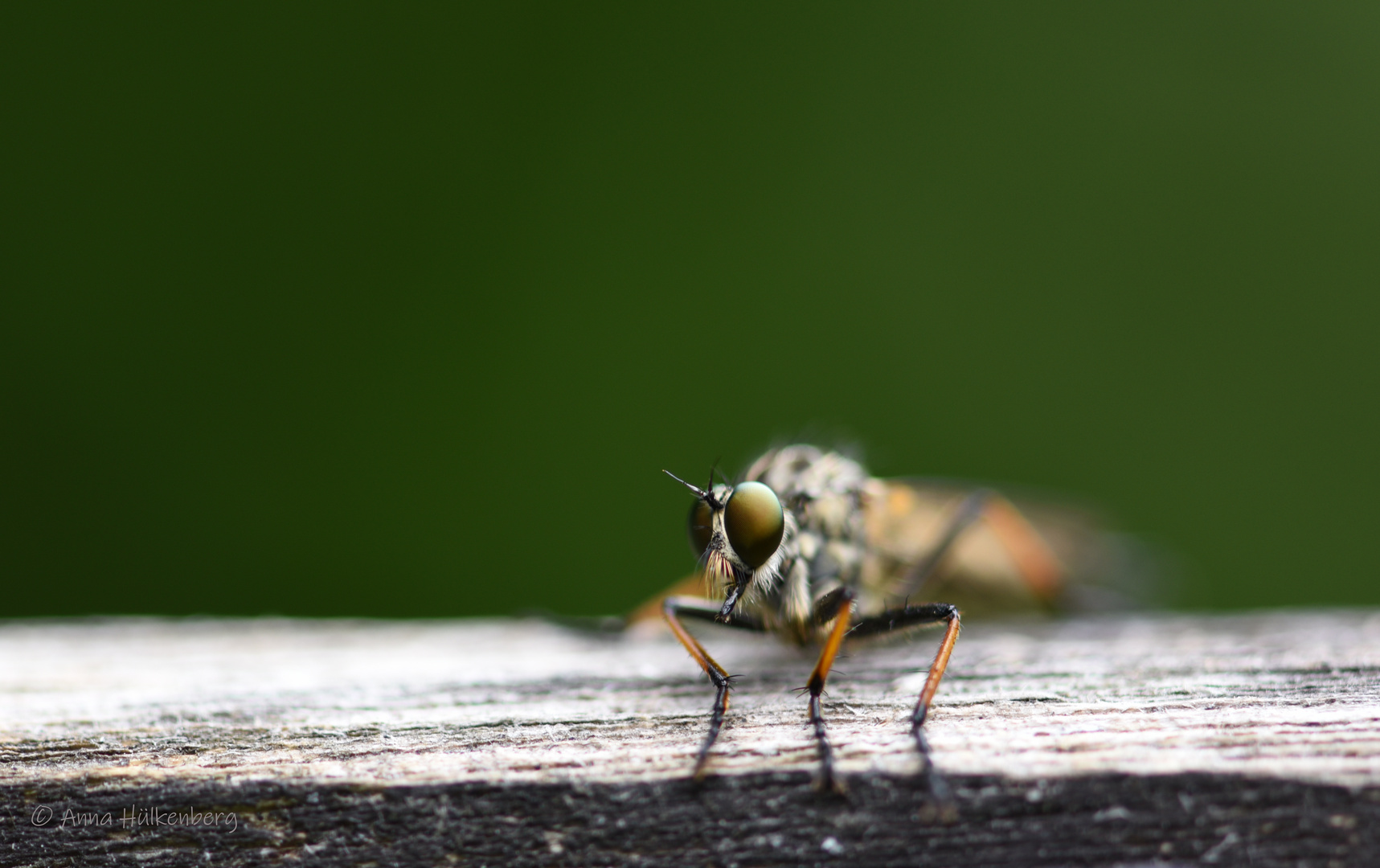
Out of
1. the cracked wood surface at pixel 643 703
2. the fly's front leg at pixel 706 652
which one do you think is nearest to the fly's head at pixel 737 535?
the fly's front leg at pixel 706 652

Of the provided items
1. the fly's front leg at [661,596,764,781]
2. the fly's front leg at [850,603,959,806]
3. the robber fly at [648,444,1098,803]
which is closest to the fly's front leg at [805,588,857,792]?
the robber fly at [648,444,1098,803]

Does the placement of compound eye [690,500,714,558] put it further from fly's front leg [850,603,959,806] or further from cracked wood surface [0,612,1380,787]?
fly's front leg [850,603,959,806]

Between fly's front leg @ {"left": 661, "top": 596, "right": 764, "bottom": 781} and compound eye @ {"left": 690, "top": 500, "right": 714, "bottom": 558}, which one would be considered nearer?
fly's front leg @ {"left": 661, "top": 596, "right": 764, "bottom": 781}

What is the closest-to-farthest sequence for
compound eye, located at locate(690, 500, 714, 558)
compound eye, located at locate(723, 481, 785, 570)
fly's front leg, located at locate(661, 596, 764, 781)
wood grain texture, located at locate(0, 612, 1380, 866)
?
wood grain texture, located at locate(0, 612, 1380, 866) → fly's front leg, located at locate(661, 596, 764, 781) → compound eye, located at locate(723, 481, 785, 570) → compound eye, located at locate(690, 500, 714, 558)

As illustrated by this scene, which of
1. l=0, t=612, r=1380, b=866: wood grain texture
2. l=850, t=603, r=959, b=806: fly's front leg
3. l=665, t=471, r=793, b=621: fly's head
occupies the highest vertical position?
l=665, t=471, r=793, b=621: fly's head

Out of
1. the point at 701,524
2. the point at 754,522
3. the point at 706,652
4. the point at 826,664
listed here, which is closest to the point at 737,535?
the point at 754,522

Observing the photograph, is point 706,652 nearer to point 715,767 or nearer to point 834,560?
point 834,560

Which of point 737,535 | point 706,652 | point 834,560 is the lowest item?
point 706,652
